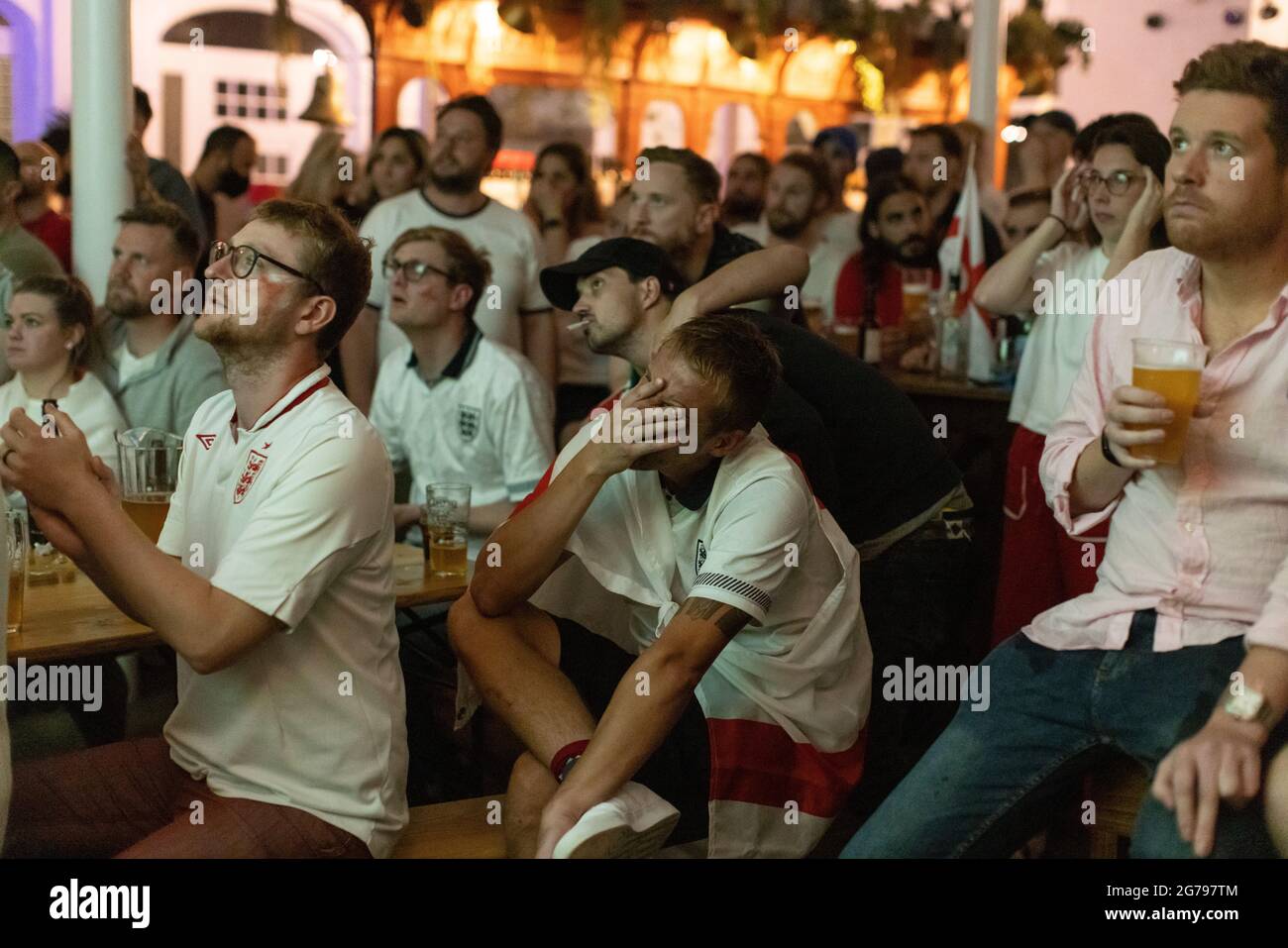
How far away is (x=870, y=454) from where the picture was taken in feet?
9.05

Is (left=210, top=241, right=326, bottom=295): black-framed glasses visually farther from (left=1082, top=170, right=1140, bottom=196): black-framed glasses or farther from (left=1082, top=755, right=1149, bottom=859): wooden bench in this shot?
(left=1082, top=170, right=1140, bottom=196): black-framed glasses

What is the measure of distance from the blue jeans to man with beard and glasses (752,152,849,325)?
331 cm

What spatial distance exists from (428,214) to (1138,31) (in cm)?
875

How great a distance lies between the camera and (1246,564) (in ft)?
5.96

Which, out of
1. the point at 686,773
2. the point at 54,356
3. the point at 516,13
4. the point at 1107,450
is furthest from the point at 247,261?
the point at 516,13

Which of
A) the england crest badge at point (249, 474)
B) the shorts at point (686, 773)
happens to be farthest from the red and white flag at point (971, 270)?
the england crest badge at point (249, 474)

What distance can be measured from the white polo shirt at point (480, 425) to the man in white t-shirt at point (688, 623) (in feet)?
3.39

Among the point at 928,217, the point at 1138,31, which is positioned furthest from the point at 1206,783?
the point at 1138,31

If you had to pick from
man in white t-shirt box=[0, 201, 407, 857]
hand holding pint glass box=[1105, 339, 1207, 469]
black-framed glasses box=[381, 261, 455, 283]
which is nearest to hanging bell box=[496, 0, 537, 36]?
black-framed glasses box=[381, 261, 455, 283]

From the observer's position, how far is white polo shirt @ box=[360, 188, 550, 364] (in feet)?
13.8

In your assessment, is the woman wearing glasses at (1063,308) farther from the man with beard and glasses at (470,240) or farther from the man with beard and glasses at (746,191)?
the man with beard and glasses at (746,191)

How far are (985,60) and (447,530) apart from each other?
4283 millimetres

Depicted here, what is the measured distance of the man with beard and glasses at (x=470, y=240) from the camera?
13.9 feet
